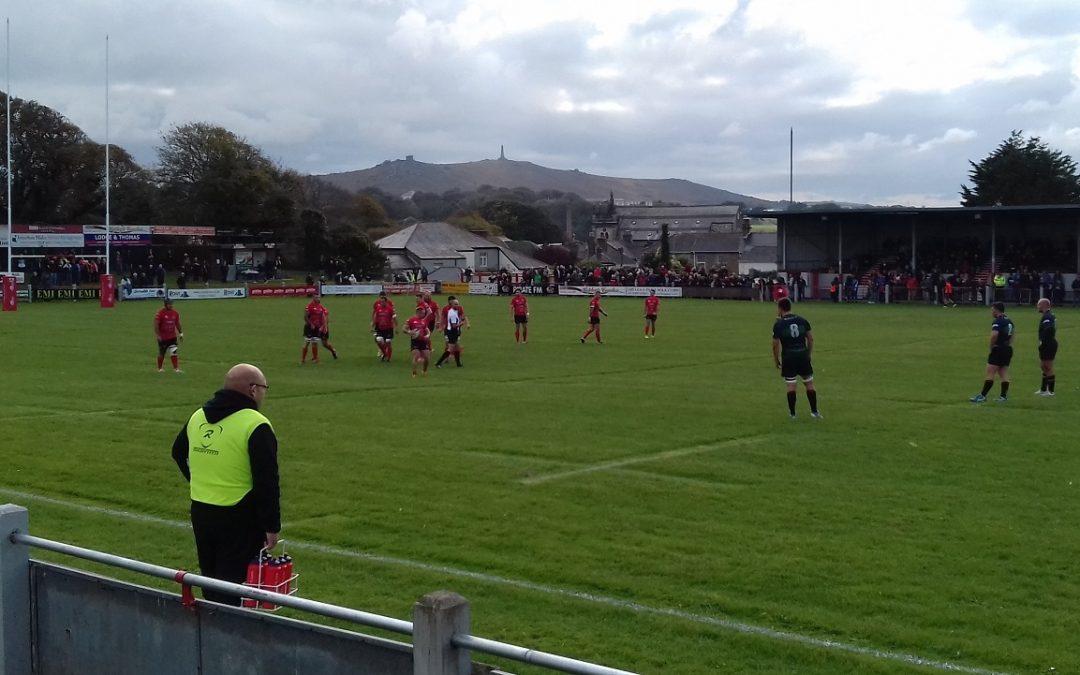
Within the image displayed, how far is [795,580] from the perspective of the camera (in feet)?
30.4

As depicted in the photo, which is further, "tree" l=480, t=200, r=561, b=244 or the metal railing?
"tree" l=480, t=200, r=561, b=244

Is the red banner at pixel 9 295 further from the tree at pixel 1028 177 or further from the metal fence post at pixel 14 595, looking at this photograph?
the tree at pixel 1028 177

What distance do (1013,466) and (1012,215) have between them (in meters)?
57.9

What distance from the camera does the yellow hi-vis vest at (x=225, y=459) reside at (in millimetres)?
6848

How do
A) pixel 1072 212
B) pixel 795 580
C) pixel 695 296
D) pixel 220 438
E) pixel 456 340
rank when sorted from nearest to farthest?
pixel 220 438 < pixel 795 580 < pixel 456 340 < pixel 1072 212 < pixel 695 296

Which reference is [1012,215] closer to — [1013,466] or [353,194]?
[1013,466]

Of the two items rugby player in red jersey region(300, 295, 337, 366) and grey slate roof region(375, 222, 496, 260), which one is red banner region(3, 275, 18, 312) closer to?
rugby player in red jersey region(300, 295, 337, 366)

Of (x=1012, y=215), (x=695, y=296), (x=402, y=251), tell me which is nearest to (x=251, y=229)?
(x=402, y=251)

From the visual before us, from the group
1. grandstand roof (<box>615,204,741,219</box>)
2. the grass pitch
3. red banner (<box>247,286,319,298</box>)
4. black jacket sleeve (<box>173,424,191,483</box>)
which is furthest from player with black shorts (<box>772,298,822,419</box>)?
grandstand roof (<box>615,204,741,219</box>)

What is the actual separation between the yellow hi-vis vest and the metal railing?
98 centimetres

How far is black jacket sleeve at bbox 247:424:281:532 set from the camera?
6.78m

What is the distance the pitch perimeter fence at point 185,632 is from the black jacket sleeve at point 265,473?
2.86 feet

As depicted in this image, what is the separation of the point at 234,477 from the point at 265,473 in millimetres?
237

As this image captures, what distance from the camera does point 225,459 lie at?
6.87 metres
